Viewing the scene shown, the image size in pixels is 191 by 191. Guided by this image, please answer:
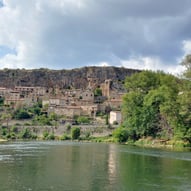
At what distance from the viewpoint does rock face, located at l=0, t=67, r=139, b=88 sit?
535ft

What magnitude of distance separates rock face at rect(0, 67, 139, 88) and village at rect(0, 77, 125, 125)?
8.62 ft

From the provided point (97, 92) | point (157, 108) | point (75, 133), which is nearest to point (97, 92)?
point (97, 92)

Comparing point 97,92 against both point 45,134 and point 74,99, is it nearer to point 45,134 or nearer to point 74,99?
point 74,99

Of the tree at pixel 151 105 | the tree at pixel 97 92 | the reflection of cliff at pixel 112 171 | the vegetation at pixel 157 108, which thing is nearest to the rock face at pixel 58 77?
the tree at pixel 97 92

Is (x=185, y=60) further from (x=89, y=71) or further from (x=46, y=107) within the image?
(x=89, y=71)

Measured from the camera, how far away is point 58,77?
543 ft

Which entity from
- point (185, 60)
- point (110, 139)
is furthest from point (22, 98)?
point (185, 60)

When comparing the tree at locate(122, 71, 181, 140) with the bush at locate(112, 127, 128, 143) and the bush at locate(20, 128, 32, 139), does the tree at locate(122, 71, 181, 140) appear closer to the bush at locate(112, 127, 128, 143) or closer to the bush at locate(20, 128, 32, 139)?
the bush at locate(112, 127, 128, 143)

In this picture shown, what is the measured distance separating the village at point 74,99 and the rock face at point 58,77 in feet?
8.62

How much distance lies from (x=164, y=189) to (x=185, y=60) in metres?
31.8

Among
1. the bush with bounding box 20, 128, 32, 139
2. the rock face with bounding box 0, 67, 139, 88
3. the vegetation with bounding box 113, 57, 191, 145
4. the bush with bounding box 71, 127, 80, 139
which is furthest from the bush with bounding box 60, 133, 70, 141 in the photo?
the rock face with bounding box 0, 67, 139, 88

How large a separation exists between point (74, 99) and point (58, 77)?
31100mm

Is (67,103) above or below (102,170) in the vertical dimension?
above

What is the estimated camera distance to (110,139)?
7669cm
